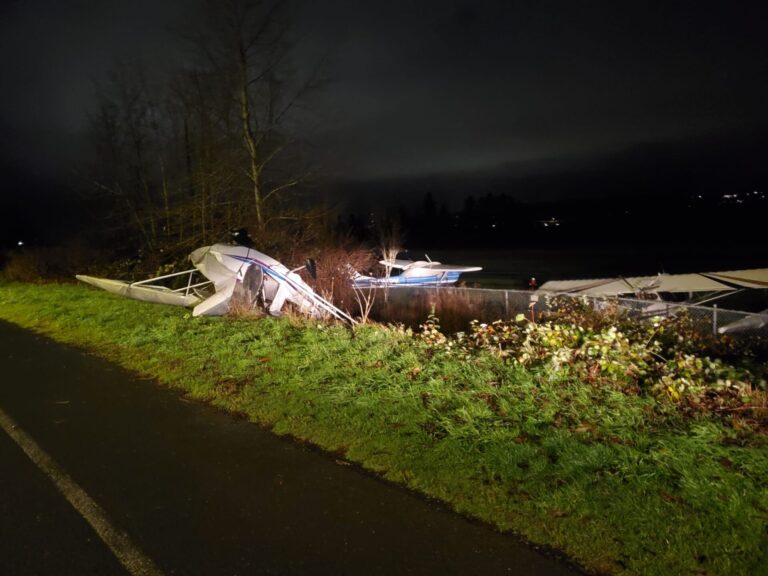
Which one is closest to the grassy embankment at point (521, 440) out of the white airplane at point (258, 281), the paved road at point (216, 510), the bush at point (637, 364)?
the bush at point (637, 364)

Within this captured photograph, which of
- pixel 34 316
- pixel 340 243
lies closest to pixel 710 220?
pixel 340 243

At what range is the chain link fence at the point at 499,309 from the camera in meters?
10.7

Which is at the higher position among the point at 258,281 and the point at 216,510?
the point at 258,281

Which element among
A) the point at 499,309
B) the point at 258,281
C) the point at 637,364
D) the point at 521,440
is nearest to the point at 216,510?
the point at 521,440

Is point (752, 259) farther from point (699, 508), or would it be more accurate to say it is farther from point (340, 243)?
point (699, 508)

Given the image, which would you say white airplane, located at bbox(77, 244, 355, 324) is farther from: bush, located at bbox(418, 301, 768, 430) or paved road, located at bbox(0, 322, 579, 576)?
paved road, located at bbox(0, 322, 579, 576)

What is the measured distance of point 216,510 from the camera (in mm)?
4371

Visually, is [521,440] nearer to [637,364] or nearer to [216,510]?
[637,364]

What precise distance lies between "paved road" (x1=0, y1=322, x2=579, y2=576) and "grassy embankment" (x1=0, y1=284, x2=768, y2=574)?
34 centimetres

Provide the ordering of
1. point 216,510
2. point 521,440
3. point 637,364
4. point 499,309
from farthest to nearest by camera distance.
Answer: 1. point 499,309
2. point 637,364
3. point 521,440
4. point 216,510

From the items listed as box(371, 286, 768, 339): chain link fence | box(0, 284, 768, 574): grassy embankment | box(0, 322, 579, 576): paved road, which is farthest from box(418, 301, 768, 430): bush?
box(0, 322, 579, 576): paved road

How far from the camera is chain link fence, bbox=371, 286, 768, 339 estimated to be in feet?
35.2

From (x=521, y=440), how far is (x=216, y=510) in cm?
268

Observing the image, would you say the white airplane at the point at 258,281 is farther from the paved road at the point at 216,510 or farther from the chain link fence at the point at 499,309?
the paved road at the point at 216,510
